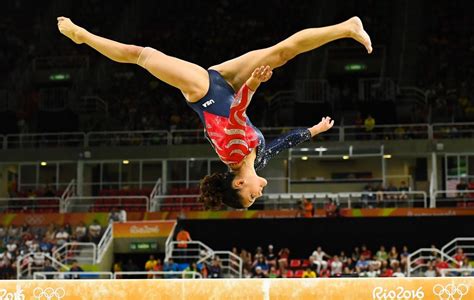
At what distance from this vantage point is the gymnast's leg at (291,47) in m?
7.79

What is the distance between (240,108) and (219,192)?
103 centimetres

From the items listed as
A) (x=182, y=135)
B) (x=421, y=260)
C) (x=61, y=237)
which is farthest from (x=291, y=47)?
(x=182, y=135)

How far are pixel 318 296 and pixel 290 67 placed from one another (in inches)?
1005

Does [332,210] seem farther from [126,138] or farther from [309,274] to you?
[126,138]

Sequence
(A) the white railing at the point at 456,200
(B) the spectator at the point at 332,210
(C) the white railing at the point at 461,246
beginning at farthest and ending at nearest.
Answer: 1. (A) the white railing at the point at 456,200
2. (B) the spectator at the point at 332,210
3. (C) the white railing at the point at 461,246

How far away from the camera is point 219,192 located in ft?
26.0

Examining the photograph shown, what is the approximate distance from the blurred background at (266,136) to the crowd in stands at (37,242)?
0.22 ft

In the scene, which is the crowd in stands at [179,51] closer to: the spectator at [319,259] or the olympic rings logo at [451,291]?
the spectator at [319,259]

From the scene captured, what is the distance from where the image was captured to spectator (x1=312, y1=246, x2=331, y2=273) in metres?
20.8

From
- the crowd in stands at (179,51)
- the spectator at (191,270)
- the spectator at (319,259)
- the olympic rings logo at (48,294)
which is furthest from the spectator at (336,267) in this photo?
the olympic rings logo at (48,294)

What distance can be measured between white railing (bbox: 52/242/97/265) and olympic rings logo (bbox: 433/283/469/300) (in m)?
15.5

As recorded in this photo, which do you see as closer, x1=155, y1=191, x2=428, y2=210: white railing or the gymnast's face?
the gymnast's face

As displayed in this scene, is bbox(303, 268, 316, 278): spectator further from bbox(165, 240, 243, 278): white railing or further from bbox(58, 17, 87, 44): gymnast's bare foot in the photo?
bbox(58, 17, 87, 44): gymnast's bare foot

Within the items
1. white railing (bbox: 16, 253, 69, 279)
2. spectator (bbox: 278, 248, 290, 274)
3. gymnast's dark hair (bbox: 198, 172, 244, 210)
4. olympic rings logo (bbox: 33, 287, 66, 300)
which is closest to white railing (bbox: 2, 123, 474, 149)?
spectator (bbox: 278, 248, 290, 274)
